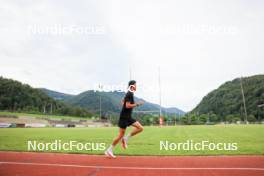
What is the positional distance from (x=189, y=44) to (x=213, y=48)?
189 centimetres

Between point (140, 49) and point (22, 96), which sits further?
point (22, 96)

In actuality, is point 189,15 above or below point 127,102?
above

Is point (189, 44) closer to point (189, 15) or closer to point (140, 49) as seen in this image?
point (140, 49)

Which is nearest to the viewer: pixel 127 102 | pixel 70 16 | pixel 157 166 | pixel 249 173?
pixel 249 173

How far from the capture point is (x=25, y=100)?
95688 mm

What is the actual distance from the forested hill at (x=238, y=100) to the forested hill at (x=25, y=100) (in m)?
52.9

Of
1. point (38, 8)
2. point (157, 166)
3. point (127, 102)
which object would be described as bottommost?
point (157, 166)

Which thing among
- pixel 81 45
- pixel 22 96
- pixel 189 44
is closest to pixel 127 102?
pixel 81 45

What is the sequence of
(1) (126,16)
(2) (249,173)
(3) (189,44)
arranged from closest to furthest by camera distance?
(2) (249,173)
(1) (126,16)
(3) (189,44)

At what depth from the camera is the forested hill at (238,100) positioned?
340 feet

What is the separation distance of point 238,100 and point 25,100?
236ft

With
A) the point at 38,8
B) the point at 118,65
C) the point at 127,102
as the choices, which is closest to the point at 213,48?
the point at 118,65

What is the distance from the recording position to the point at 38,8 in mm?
15680
